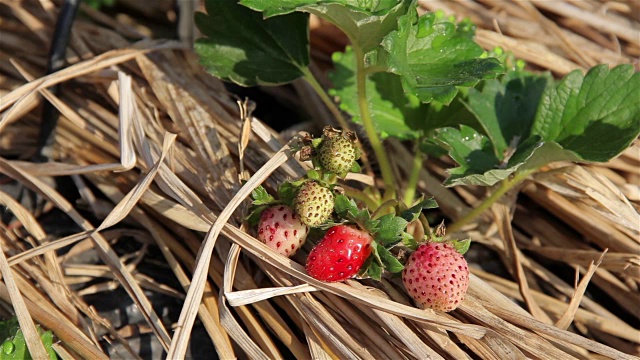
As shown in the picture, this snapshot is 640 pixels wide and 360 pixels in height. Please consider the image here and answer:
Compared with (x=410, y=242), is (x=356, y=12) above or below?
above

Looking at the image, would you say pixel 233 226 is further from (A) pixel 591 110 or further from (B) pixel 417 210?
(A) pixel 591 110

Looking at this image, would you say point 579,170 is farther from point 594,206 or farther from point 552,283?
point 552,283

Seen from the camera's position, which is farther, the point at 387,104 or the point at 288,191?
the point at 387,104

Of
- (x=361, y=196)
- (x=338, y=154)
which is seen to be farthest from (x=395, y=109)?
(x=338, y=154)

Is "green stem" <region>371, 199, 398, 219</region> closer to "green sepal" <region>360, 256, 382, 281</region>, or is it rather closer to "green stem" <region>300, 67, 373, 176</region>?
"green sepal" <region>360, 256, 382, 281</region>

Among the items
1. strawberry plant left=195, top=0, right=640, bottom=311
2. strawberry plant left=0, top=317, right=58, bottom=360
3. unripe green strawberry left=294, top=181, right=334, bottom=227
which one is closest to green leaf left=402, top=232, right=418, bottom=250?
strawberry plant left=195, top=0, right=640, bottom=311

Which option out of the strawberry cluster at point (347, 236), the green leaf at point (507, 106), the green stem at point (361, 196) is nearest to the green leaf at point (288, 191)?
the strawberry cluster at point (347, 236)

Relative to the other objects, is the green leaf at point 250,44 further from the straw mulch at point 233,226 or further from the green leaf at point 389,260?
the green leaf at point 389,260
